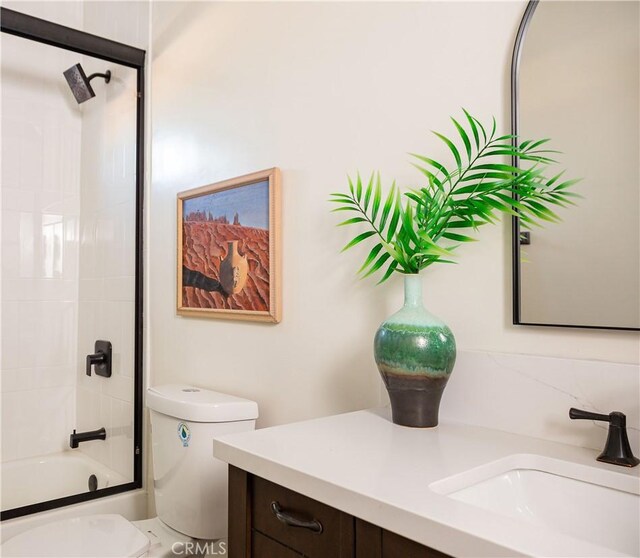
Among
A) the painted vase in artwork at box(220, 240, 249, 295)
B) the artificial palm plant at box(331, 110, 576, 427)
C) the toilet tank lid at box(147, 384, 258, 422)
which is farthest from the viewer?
the painted vase in artwork at box(220, 240, 249, 295)

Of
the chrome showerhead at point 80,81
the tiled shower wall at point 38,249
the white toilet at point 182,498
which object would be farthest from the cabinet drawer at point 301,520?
the chrome showerhead at point 80,81

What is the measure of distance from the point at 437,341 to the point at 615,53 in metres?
0.62

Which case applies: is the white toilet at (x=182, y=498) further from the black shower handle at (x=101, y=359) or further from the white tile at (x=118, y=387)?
the black shower handle at (x=101, y=359)

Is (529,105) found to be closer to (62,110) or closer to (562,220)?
(562,220)

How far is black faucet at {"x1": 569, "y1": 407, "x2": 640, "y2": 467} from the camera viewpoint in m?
0.88

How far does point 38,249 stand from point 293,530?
7.50 ft

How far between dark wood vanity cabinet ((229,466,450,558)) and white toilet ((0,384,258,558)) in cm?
61

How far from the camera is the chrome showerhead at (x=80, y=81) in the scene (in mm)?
2477

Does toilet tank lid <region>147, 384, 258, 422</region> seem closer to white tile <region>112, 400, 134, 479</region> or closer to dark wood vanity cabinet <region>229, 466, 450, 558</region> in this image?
dark wood vanity cabinet <region>229, 466, 450, 558</region>

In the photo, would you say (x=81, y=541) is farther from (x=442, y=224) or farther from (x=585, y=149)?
(x=585, y=149)

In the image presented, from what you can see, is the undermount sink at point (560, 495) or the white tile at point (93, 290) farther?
the white tile at point (93, 290)

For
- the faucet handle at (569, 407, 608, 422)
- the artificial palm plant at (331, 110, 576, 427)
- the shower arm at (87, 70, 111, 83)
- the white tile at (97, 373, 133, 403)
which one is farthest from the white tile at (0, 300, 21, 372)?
the faucet handle at (569, 407, 608, 422)

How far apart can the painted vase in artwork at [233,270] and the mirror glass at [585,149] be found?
3.19ft
